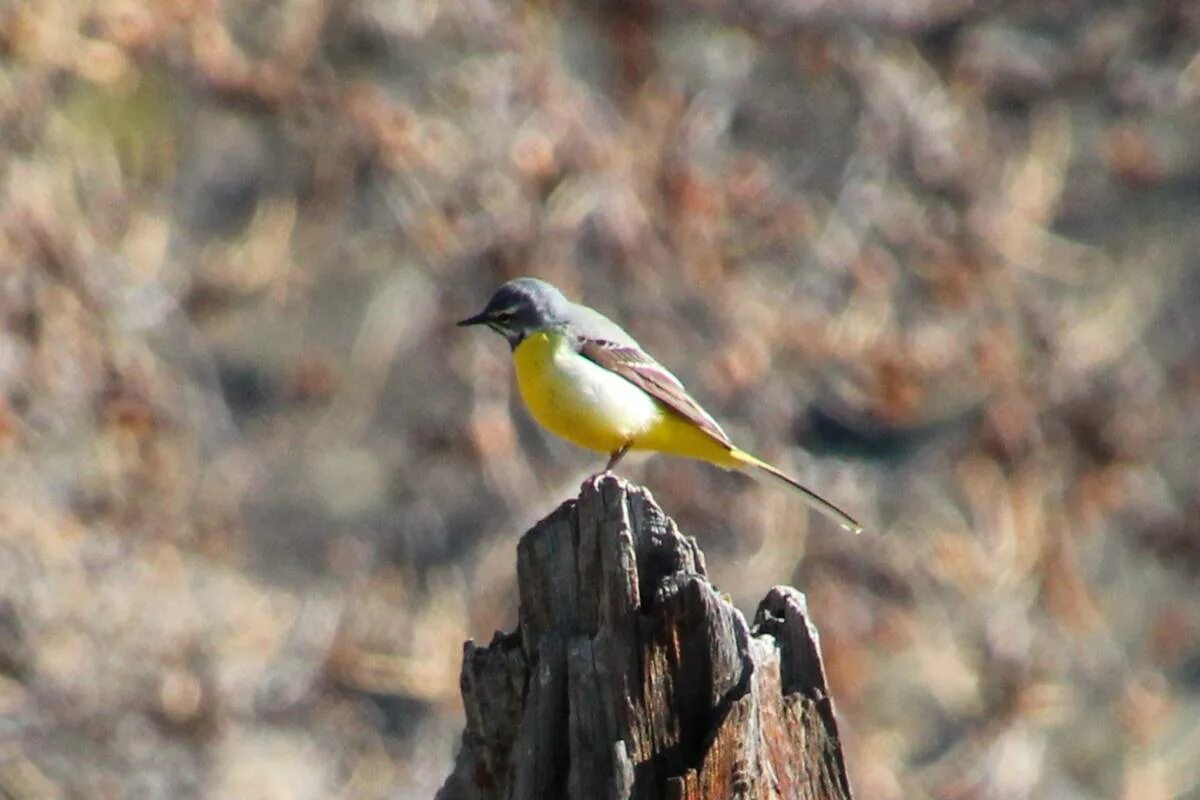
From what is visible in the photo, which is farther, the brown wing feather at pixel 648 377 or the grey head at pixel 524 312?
the grey head at pixel 524 312

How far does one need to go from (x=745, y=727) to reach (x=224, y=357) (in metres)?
8.43

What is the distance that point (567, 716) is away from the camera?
3.92 meters

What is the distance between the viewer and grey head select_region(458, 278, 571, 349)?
7.05 m

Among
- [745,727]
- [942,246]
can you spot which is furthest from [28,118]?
[745,727]

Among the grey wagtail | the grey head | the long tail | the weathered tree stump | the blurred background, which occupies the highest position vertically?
the blurred background

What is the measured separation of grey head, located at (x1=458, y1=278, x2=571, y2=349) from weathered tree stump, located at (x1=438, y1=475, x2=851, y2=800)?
9.65 ft

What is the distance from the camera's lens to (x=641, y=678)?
3.84 m

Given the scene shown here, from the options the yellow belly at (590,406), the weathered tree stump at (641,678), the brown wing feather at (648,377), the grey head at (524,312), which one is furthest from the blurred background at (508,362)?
the weathered tree stump at (641,678)

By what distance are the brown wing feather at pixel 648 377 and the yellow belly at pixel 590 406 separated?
0.03 meters

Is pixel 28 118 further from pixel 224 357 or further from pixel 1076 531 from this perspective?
pixel 1076 531

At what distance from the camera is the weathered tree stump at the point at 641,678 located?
12.5 feet

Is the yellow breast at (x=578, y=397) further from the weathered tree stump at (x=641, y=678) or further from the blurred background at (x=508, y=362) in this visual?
the blurred background at (x=508, y=362)

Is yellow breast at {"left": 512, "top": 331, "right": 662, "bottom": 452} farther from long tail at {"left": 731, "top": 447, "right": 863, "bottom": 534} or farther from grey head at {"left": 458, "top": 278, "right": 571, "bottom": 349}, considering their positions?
long tail at {"left": 731, "top": 447, "right": 863, "bottom": 534}

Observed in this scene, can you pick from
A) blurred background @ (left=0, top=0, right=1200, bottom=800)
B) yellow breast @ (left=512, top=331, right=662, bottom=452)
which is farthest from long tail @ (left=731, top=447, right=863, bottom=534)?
blurred background @ (left=0, top=0, right=1200, bottom=800)
